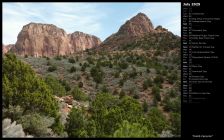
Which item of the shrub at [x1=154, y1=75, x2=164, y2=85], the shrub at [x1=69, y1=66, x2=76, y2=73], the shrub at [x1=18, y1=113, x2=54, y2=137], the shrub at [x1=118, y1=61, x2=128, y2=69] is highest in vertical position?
the shrub at [x1=118, y1=61, x2=128, y2=69]

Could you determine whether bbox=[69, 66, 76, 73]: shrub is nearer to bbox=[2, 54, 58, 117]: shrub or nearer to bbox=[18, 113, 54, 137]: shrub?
bbox=[2, 54, 58, 117]: shrub

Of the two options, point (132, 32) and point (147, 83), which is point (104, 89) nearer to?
point (147, 83)

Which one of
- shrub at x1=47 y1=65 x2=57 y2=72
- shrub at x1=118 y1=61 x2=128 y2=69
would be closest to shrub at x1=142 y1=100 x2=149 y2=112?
shrub at x1=118 y1=61 x2=128 y2=69

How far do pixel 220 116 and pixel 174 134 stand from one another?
474cm

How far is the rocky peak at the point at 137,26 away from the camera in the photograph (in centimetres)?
8256

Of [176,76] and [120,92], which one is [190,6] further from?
[176,76]

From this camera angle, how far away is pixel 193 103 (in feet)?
52.7

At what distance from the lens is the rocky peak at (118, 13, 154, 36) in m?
82.6

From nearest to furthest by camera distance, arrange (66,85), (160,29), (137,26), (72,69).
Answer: (66,85)
(72,69)
(160,29)
(137,26)

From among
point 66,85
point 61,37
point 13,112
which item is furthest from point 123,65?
point 61,37

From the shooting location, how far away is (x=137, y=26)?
8400 centimetres

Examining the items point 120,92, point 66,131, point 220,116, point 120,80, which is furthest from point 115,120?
point 120,80

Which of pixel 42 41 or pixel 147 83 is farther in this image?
pixel 42 41

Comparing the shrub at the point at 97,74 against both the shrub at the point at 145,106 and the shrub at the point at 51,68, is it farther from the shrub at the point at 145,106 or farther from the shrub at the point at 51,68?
the shrub at the point at 145,106
